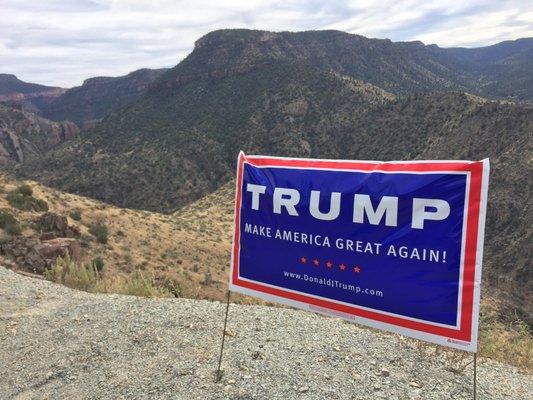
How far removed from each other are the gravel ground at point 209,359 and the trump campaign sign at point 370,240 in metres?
0.88

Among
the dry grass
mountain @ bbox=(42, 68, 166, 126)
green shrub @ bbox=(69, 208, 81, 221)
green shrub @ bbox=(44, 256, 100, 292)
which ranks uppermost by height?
mountain @ bbox=(42, 68, 166, 126)

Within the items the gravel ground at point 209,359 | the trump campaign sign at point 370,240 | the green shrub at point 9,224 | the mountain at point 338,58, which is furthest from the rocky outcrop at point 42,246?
the mountain at point 338,58

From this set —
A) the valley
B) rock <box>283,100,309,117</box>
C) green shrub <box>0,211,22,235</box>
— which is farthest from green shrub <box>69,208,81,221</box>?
rock <box>283,100,309,117</box>

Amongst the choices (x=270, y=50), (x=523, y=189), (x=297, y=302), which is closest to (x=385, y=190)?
(x=297, y=302)

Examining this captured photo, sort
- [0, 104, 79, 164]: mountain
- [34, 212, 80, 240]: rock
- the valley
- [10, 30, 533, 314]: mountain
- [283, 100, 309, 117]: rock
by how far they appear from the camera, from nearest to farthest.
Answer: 1. the valley
2. [34, 212, 80, 240]: rock
3. [10, 30, 533, 314]: mountain
4. [283, 100, 309, 117]: rock
5. [0, 104, 79, 164]: mountain

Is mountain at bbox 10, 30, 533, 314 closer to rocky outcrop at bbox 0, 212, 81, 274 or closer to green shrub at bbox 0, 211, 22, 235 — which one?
rocky outcrop at bbox 0, 212, 81, 274

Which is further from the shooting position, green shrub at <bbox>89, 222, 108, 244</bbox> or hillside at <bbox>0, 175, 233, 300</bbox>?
green shrub at <bbox>89, 222, 108, 244</bbox>

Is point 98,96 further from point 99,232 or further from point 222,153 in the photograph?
point 99,232

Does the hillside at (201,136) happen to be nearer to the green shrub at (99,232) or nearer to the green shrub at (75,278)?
the green shrub at (99,232)

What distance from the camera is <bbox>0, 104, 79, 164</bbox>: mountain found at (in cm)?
10969

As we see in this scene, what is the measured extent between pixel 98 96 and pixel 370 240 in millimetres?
190115

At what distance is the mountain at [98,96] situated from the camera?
6614 inches

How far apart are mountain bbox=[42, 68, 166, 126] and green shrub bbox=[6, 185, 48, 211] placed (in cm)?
15089

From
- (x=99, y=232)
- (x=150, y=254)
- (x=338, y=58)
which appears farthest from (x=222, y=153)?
(x=338, y=58)
